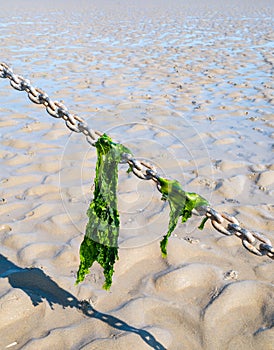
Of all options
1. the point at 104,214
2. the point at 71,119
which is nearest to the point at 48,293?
the point at 104,214

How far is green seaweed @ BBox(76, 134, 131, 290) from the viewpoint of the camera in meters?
2.46

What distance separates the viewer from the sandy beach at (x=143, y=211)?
289 centimetres

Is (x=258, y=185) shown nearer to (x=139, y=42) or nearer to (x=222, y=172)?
(x=222, y=172)

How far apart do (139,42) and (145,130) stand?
946 cm

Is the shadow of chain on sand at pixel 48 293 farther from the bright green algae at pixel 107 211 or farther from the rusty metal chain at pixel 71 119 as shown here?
the rusty metal chain at pixel 71 119

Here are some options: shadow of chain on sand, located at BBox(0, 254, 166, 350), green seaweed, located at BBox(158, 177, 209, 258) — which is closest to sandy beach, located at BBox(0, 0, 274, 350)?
shadow of chain on sand, located at BBox(0, 254, 166, 350)

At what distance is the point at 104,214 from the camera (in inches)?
104

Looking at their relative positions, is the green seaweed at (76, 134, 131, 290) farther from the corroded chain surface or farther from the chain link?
the chain link

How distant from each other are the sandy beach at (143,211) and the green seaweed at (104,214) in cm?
44

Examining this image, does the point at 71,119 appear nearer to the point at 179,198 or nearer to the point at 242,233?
the point at 179,198

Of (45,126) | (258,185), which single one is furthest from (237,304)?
(45,126)

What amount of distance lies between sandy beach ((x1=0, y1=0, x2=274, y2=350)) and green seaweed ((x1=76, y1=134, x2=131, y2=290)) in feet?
1.43

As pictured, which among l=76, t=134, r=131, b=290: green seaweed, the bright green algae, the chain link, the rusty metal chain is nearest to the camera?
the chain link

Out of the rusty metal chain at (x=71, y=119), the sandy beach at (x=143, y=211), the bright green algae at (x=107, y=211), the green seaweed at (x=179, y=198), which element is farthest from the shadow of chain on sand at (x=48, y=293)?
the rusty metal chain at (x=71, y=119)
